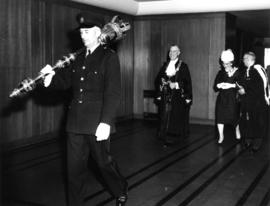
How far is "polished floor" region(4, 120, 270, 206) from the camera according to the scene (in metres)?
4.57

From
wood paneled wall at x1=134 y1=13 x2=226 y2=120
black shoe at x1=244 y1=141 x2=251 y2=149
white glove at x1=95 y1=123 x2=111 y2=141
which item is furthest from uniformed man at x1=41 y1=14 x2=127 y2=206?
wood paneled wall at x1=134 y1=13 x2=226 y2=120

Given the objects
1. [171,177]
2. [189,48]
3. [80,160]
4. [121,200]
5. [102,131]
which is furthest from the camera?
[189,48]

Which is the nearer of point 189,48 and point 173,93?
point 173,93

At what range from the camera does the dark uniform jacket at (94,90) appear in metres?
3.72

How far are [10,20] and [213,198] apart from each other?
4.19 m

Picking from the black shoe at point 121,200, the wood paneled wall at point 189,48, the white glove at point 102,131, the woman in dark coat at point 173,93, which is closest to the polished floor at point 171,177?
the black shoe at point 121,200

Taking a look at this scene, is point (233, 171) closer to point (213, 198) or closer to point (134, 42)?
point (213, 198)

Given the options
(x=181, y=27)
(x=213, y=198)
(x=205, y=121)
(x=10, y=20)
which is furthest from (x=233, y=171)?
(x=181, y=27)

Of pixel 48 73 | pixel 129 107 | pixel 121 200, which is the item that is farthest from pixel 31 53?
pixel 129 107

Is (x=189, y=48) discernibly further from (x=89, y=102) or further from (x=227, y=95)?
(x=89, y=102)

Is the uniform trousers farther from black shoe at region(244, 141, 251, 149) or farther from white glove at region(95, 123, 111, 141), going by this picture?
black shoe at region(244, 141, 251, 149)

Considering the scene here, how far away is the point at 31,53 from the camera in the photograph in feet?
24.2

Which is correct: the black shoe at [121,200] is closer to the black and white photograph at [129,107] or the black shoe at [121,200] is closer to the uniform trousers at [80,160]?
the black and white photograph at [129,107]

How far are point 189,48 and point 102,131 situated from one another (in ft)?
23.7
